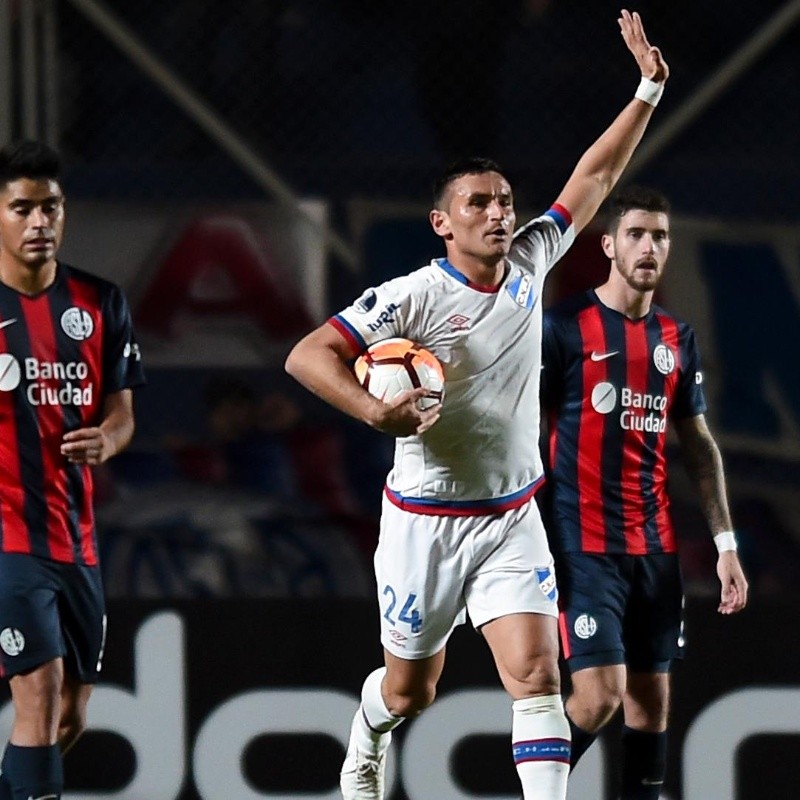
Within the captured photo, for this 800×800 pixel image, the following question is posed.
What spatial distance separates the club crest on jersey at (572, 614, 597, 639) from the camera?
216 inches

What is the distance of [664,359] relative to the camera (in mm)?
5688

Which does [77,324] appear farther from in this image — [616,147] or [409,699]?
[616,147]

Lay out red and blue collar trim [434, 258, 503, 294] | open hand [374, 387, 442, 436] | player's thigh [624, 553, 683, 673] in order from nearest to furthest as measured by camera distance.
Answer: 1. open hand [374, 387, 442, 436]
2. red and blue collar trim [434, 258, 503, 294]
3. player's thigh [624, 553, 683, 673]

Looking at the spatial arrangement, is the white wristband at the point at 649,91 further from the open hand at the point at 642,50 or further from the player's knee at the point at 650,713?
the player's knee at the point at 650,713

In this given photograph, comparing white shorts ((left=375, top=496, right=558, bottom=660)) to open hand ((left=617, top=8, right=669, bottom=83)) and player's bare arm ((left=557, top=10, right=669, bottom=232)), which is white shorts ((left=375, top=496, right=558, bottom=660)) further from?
open hand ((left=617, top=8, right=669, bottom=83))

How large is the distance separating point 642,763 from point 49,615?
1.82 metres

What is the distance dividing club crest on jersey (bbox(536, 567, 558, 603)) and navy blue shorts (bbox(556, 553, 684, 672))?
0.56 metres

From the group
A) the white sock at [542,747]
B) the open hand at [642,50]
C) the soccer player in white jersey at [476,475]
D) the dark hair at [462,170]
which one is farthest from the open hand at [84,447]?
the open hand at [642,50]

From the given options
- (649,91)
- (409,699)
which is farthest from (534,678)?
(649,91)

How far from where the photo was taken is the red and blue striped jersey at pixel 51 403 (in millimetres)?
4922

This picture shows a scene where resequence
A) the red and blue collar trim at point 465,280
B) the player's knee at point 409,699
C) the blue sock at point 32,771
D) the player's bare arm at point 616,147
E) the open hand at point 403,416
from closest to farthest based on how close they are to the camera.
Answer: the open hand at point 403,416 → the blue sock at point 32,771 → the red and blue collar trim at point 465,280 → the player's knee at point 409,699 → the player's bare arm at point 616,147

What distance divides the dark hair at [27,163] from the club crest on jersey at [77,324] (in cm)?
34

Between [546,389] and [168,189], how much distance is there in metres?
1.69

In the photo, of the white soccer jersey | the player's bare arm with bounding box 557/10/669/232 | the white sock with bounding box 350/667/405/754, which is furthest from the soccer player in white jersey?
the player's bare arm with bounding box 557/10/669/232
